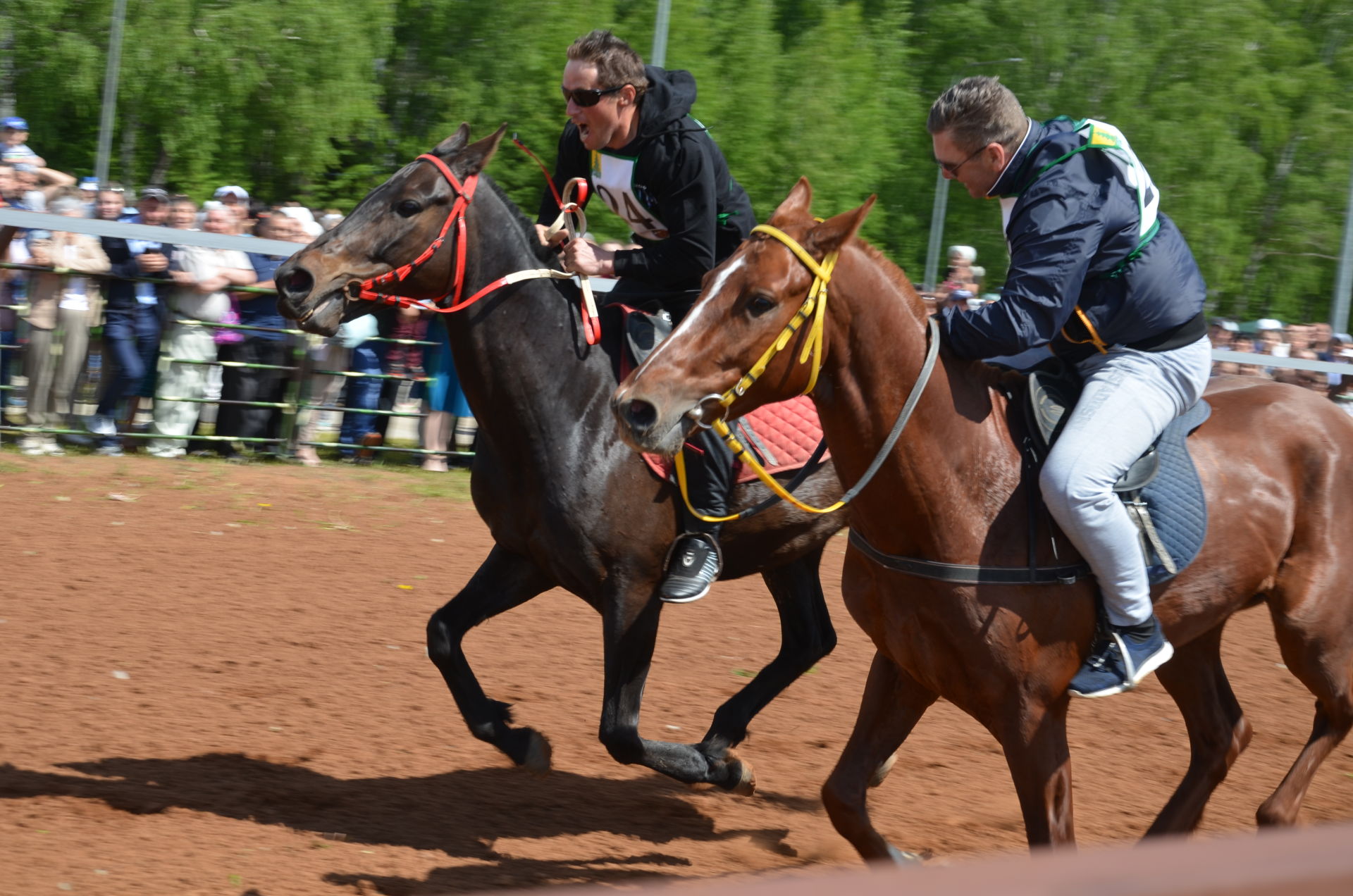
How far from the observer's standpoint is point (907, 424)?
12.4ft

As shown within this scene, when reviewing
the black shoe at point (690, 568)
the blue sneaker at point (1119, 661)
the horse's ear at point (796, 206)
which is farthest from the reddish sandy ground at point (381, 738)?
the horse's ear at point (796, 206)

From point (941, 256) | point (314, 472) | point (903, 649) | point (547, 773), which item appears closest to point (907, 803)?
point (547, 773)

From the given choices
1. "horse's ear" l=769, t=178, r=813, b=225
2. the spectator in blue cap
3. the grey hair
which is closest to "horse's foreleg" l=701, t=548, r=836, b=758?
"horse's ear" l=769, t=178, r=813, b=225

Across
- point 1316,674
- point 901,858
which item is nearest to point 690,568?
point 901,858

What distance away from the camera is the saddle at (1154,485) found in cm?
400

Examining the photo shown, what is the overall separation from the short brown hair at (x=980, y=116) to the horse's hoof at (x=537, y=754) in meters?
2.63

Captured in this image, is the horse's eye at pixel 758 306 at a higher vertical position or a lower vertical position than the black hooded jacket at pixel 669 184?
lower

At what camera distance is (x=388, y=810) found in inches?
200

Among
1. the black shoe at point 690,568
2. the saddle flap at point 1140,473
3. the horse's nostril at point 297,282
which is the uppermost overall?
the horse's nostril at point 297,282

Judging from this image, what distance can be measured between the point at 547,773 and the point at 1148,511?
2.54 m

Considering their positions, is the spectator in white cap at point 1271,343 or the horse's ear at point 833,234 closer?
the horse's ear at point 833,234

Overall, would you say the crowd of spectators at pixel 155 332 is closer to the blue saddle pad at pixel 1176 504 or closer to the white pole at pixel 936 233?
the blue saddle pad at pixel 1176 504

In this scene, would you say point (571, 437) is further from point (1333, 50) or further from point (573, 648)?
point (1333, 50)

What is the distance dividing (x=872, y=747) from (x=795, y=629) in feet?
5.21
